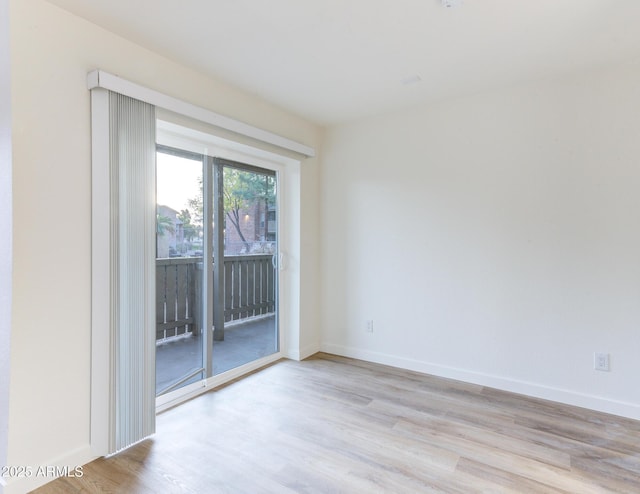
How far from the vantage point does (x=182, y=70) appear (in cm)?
248

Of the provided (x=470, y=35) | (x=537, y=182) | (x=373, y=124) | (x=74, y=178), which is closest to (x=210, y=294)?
(x=74, y=178)

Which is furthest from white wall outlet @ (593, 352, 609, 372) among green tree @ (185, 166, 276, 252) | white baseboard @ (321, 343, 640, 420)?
green tree @ (185, 166, 276, 252)

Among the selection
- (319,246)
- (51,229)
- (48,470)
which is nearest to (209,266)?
(51,229)

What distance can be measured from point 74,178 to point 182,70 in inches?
44.2

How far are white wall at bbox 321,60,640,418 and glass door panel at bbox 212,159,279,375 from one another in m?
0.68

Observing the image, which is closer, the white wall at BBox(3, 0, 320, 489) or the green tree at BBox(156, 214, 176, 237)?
the white wall at BBox(3, 0, 320, 489)

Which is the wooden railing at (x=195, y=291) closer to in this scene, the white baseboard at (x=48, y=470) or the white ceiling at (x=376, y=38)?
the white baseboard at (x=48, y=470)

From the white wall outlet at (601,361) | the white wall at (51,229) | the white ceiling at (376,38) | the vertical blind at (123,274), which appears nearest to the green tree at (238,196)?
the vertical blind at (123,274)

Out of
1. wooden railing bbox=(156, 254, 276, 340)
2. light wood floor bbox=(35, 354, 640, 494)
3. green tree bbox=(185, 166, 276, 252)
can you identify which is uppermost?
green tree bbox=(185, 166, 276, 252)

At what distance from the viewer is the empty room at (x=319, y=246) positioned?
71.5 inches

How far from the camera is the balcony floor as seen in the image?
2711 millimetres

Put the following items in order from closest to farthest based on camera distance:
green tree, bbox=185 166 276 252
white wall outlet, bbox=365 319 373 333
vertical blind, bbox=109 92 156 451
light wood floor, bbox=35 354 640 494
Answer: light wood floor, bbox=35 354 640 494, vertical blind, bbox=109 92 156 451, green tree, bbox=185 166 276 252, white wall outlet, bbox=365 319 373 333

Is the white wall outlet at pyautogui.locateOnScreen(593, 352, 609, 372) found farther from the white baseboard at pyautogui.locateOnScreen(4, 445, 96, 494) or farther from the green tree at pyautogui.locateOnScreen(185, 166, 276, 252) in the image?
the white baseboard at pyautogui.locateOnScreen(4, 445, 96, 494)

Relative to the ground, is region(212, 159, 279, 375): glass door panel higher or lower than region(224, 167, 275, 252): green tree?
lower
